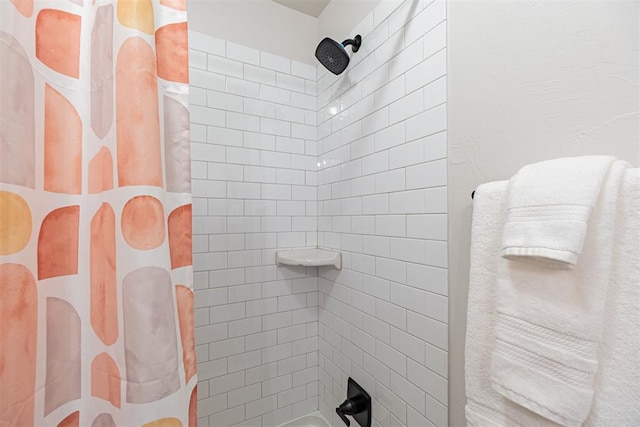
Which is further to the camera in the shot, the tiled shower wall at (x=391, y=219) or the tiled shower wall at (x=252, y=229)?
the tiled shower wall at (x=252, y=229)

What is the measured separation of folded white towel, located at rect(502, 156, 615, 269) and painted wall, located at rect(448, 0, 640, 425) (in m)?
0.11

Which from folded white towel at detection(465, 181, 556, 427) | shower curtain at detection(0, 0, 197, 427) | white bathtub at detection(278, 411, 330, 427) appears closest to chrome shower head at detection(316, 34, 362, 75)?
shower curtain at detection(0, 0, 197, 427)

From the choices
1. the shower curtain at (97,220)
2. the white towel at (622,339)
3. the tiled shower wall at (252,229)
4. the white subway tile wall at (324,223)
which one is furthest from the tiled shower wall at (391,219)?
the shower curtain at (97,220)

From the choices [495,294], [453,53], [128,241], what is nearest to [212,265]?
[128,241]

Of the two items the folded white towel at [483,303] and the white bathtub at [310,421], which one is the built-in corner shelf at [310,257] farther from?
the white bathtub at [310,421]

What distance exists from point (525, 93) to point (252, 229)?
117 centimetres

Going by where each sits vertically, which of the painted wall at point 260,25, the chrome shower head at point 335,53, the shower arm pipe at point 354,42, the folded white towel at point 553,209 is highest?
the painted wall at point 260,25

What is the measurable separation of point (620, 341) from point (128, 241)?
89 centimetres

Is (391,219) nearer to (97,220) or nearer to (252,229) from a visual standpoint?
(252,229)

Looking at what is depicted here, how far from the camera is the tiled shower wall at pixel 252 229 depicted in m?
1.31

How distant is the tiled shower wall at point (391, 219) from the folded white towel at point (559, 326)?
0.95ft

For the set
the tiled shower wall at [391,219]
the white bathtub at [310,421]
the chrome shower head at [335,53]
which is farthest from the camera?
the white bathtub at [310,421]

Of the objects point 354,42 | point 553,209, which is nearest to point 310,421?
point 553,209

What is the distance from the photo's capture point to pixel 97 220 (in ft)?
1.91
